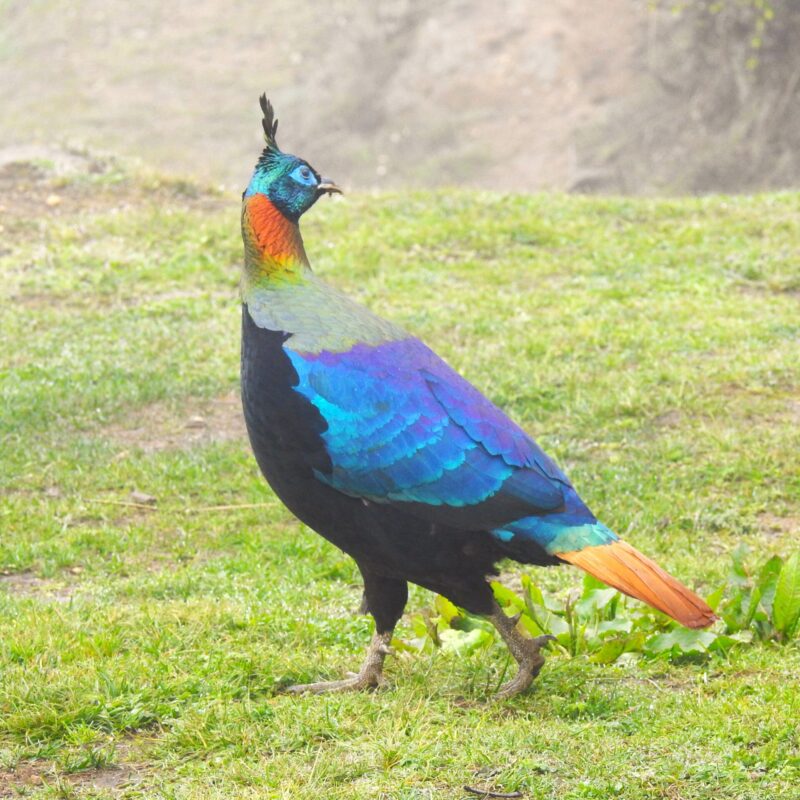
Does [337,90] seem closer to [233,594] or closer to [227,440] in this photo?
[227,440]

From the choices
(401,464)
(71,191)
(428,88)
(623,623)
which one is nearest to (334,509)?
(401,464)

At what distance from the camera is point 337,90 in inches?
1046

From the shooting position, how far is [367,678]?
4508mm

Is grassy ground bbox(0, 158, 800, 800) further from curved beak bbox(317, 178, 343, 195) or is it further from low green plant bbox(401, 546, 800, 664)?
curved beak bbox(317, 178, 343, 195)

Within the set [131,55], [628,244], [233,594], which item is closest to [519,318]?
[628,244]

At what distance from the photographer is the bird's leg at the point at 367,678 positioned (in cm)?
450

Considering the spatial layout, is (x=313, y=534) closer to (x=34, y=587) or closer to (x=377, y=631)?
(x=34, y=587)

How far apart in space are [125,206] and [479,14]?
15827 millimetres

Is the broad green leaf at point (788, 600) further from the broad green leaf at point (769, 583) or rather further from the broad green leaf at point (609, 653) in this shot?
the broad green leaf at point (609, 653)

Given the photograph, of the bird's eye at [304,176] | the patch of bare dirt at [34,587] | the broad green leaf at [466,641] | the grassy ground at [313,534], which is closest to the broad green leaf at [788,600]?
the grassy ground at [313,534]

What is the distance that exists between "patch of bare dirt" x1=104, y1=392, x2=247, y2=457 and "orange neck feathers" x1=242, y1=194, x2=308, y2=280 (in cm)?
356

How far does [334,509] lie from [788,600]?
1799 mm

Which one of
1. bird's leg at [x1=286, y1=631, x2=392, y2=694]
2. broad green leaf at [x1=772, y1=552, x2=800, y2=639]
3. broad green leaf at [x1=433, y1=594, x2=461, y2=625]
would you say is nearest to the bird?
bird's leg at [x1=286, y1=631, x2=392, y2=694]

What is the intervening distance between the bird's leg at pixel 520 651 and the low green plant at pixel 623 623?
32 cm
